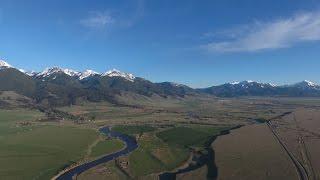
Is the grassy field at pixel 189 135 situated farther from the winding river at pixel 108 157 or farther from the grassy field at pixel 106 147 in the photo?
the grassy field at pixel 106 147

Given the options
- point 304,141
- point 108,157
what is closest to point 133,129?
point 108,157

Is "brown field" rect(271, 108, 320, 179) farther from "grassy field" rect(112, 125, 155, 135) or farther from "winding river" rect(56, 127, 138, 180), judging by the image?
"grassy field" rect(112, 125, 155, 135)

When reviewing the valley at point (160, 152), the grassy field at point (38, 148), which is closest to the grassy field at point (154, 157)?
the valley at point (160, 152)

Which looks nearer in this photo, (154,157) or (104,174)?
(104,174)

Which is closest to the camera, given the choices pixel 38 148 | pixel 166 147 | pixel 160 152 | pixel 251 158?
pixel 251 158

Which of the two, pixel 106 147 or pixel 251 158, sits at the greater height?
pixel 106 147

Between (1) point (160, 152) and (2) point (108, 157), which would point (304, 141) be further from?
(2) point (108, 157)

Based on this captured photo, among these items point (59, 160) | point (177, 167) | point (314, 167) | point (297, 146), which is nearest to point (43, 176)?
point (59, 160)
